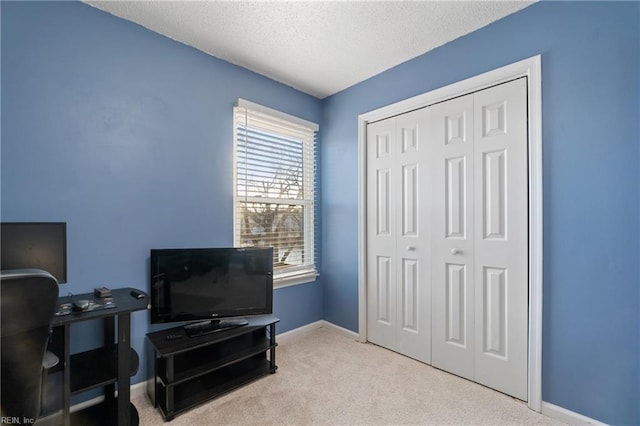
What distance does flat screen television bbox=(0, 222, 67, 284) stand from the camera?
1.49m

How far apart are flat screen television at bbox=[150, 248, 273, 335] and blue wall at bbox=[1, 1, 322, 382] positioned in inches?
6.3

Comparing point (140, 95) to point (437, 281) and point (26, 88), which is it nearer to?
point (26, 88)

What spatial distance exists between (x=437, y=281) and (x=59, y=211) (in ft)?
8.66

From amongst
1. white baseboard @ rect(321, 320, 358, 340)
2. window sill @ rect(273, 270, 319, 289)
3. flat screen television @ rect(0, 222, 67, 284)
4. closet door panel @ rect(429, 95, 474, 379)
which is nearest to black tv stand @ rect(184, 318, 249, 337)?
window sill @ rect(273, 270, 319, 289)

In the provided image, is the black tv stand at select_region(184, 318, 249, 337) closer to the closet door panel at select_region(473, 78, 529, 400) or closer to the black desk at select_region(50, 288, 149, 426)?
the black desk at select_region(50, 288, 149, 426)

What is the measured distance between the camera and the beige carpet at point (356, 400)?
1.77 m

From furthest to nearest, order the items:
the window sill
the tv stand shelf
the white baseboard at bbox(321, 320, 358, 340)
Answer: the white baseboard at bbox(321, 320, 358, 340) → the window sill → the tv stand shelf

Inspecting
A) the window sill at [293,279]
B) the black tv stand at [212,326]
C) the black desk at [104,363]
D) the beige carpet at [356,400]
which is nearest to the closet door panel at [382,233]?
the beige carpet at [356,400]

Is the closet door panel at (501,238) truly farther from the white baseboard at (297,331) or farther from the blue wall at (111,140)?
the blue wall at (111,140)

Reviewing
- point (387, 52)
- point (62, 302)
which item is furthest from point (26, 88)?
point (387, 52)

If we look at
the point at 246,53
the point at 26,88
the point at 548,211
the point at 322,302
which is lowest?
the point at 322,302

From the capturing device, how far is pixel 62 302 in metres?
1.63

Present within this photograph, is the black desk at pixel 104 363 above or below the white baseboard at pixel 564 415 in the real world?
above

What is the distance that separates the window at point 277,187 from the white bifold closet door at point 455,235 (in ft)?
2.31
